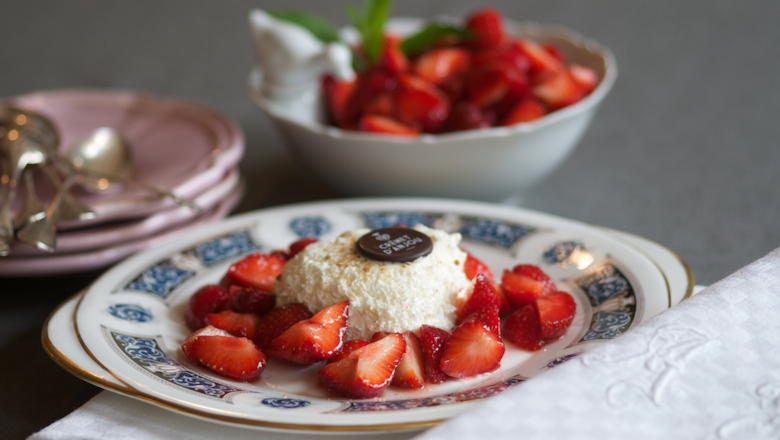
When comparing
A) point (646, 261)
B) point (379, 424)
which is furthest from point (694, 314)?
point (379, 424)

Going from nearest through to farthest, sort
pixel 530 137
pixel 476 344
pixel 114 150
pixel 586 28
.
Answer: pixel 476 344 → pixel 530 137 → pixel 114 150 → pixel 586 28

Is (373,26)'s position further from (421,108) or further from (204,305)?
(204,305)

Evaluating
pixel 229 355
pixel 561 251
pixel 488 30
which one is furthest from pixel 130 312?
pixel 488 30

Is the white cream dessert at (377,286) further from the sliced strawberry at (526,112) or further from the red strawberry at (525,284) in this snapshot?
the sliced strawberry at (526,112)

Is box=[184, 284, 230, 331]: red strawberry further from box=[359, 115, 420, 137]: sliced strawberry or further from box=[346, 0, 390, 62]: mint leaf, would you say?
box=[346, 0, 390, 62]: mint leaf

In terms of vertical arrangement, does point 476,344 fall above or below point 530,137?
below

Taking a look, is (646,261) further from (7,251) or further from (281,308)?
(7,251)
